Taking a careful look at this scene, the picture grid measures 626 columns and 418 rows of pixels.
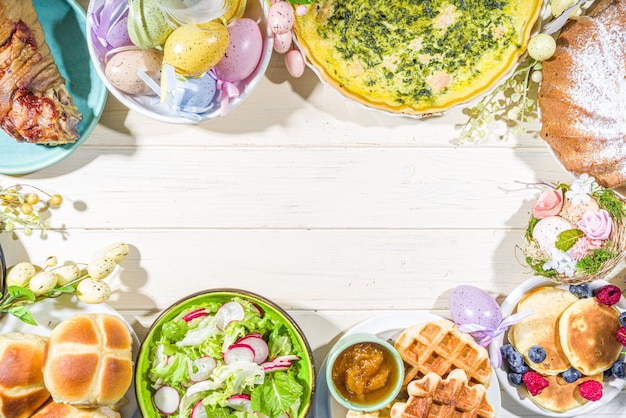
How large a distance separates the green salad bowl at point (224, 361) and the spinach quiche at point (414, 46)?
486 mm

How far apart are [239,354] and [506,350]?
56 cm

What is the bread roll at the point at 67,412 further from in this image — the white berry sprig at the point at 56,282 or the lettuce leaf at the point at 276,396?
the lettuce leaf at the point at 276,396

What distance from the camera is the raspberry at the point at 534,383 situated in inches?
56.8

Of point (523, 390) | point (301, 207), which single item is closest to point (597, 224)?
point (523, 390)

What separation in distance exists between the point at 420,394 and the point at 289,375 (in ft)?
0.86

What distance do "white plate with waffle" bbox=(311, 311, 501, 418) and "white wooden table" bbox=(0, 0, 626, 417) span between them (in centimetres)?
7

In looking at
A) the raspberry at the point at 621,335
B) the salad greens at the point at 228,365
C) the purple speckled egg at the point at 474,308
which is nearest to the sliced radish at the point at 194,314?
the salad greens at the point at 228,365

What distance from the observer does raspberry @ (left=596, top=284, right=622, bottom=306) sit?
1.45 meters

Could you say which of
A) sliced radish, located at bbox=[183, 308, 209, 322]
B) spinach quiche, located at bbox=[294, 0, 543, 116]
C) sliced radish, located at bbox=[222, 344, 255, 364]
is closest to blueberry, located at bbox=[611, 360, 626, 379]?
spinach quiche, located at bbox=[294, 0, 543, 116]

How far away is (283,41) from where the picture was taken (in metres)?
1.35

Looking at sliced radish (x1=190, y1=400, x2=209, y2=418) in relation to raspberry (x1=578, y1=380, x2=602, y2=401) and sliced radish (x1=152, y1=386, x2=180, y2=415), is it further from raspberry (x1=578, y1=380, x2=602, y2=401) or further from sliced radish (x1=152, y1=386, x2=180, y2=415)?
raspberry (x1=578, y1=380, x2=602, y2=401)

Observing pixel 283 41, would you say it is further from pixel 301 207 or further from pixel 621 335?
pixel 621 335

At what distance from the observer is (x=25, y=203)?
1.49m

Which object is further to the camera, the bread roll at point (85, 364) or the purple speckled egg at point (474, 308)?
the purple speckled egg at point (474, 308)
